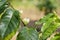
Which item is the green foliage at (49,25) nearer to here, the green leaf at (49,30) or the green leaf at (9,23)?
the green leaf at (49,30)

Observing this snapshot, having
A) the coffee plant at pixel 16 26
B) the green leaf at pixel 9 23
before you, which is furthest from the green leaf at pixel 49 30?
the green leaf at pixel 9 23

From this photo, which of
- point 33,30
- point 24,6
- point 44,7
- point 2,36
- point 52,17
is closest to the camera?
point 2,36

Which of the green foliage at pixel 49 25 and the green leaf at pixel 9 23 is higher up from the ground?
the green foliage at pixel 49 25

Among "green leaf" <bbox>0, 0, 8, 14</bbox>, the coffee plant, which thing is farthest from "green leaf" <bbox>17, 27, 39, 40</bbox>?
"green leaf" <bbox>0, 0, 8, 14</bbox>

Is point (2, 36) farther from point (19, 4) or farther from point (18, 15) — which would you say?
point (19, 4)

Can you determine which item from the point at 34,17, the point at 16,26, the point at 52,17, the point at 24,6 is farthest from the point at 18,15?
the point at 24,6

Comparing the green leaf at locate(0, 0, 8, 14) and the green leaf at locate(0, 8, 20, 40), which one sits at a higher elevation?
the green leaf at locate(0, 0, 8, 14)

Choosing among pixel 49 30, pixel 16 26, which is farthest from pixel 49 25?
pixel 16 26

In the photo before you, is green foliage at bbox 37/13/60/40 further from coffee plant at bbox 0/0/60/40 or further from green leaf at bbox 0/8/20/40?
green leaf at bbox 0/8/20/40

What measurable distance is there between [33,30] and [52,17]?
15 cm

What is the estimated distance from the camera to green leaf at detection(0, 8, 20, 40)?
847mm

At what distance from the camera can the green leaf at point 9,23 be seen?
33.3 inches

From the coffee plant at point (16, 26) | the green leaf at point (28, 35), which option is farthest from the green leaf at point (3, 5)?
the green leaf at point (28, 35)

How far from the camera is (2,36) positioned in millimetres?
840
